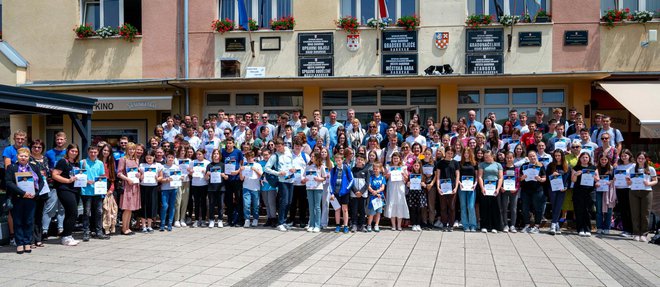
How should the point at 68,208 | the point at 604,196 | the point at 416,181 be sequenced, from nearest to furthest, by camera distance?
the point at 68,208
the point at 604,196
the point at 416,181

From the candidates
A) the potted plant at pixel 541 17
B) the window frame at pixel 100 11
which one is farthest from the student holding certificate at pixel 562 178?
the window frame at pixel 100 11

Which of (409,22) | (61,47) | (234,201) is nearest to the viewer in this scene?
(234,201)

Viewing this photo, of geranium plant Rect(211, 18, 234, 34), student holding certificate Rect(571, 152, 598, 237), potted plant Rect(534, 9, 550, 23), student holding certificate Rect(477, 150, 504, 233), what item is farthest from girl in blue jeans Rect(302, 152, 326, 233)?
potted plant Rect(534, 9, 550, 23)

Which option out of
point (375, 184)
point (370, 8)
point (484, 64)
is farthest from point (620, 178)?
point (370, 8)

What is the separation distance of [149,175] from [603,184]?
885 cm

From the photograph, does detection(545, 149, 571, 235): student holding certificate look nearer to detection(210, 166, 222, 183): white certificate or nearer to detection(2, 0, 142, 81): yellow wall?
detection(210, 166, 222, 183): white certificate

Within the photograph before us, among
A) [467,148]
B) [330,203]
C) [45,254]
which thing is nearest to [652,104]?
[467,148]

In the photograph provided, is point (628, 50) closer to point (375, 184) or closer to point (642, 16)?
point (642, 16)

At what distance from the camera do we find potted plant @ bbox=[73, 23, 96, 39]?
15.6m

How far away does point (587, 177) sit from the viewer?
956 cm

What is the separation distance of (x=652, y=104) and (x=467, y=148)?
5.46 meters

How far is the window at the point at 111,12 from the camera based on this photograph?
15.8m

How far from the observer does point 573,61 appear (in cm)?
1417

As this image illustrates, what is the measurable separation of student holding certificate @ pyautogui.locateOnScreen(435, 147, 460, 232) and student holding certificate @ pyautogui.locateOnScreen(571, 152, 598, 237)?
230cm
